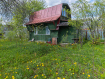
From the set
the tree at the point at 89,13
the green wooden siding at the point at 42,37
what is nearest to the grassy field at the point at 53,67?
the tree at the point at 89,13

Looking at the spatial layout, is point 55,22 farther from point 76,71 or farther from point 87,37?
point 76,71

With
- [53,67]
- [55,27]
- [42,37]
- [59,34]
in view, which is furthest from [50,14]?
[53,67]

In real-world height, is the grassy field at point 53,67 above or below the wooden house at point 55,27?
below

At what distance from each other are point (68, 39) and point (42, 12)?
6526 millimetres

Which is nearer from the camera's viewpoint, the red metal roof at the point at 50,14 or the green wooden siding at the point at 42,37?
the red metal roof at the point at 50,14

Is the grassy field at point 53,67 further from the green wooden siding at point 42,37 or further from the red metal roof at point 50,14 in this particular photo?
the red metal roof at point 50,14

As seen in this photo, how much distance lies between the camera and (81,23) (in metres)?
7.69

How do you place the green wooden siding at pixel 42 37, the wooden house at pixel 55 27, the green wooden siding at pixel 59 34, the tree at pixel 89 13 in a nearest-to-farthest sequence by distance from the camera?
the tree at pixel 89 13 → the green wooden siding at pixel 59 34 → the wooden house at pixel 55 27 → the green wooden siding at pixel 42 37

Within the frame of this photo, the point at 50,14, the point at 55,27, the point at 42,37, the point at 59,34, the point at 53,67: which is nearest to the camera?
the point at 53,67

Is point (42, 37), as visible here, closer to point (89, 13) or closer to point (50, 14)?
point (50, 14)

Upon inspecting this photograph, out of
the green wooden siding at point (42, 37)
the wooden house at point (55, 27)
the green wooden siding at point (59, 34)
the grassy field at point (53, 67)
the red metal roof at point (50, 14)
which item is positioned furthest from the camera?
the green wooden siding at point (42, 37)

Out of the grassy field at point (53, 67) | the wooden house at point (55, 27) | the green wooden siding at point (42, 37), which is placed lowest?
the grassy field at point (53, 67)

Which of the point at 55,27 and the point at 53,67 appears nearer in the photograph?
the point at 53,67

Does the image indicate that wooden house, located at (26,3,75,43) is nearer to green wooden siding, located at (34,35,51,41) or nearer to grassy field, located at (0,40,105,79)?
green wooden siding, located at (34,35,51,41)
